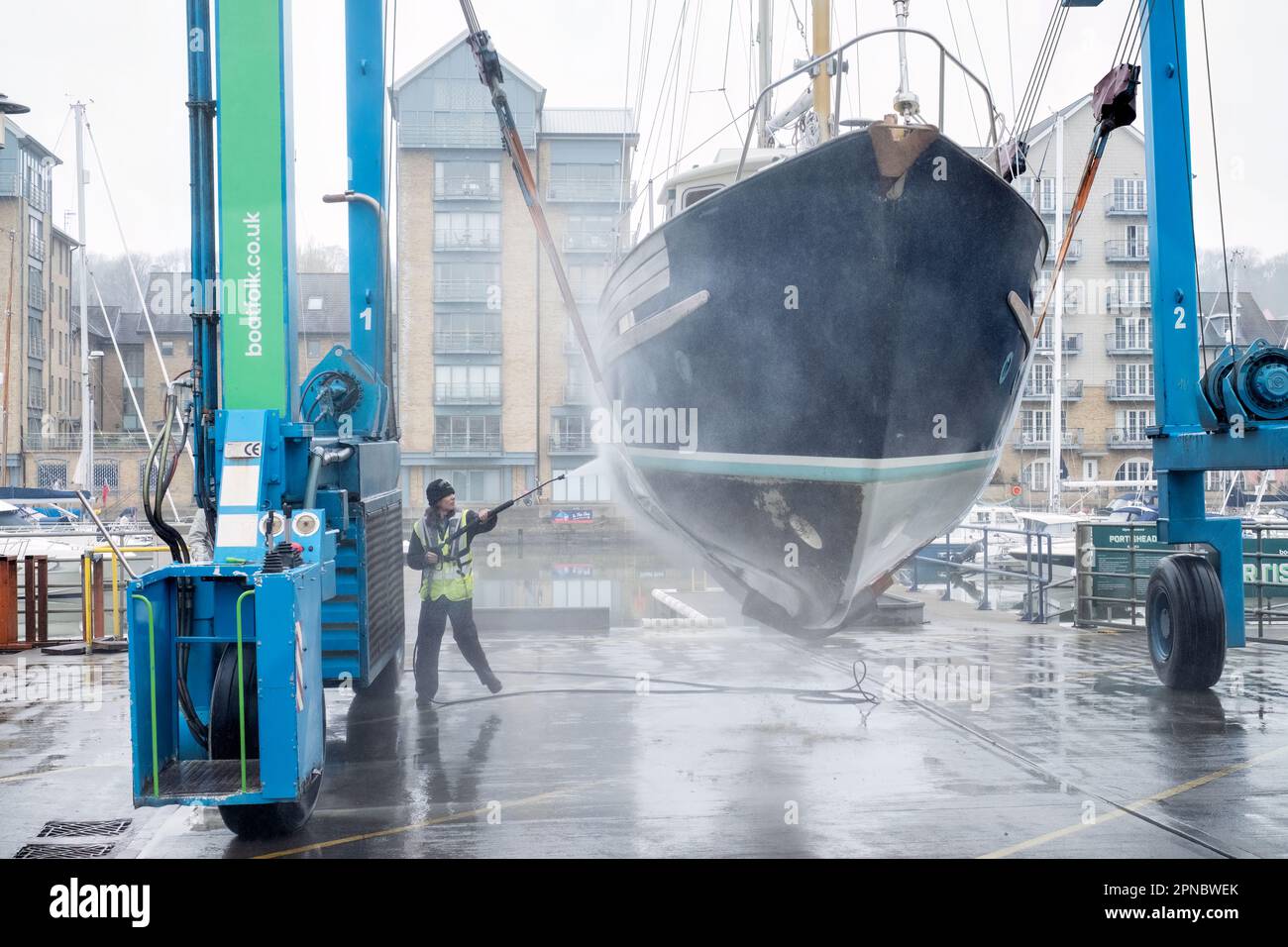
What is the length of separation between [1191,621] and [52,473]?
45357mm

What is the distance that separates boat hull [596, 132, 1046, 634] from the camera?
22.2 feet

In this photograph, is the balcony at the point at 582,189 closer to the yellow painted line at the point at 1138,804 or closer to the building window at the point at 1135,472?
the building window at the point at 1135,472

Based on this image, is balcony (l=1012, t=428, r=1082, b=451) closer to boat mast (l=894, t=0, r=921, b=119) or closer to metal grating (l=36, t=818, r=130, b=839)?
boat mast (l=894, t=0, r=921, b=119)

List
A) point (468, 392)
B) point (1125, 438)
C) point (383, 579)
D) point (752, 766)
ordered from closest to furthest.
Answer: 1. point (752, 766)
2. point (383, 579)
3. point (1125, 438)
4. point (468, 392)

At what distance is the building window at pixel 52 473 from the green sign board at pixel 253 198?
4314 centimetres

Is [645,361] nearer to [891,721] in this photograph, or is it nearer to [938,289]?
[938,289]

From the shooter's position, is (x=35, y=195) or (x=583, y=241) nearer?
(x=35, y=195)

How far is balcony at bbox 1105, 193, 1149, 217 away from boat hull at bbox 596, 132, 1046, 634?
36.3 metres

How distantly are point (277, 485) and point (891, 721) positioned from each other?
4.53m

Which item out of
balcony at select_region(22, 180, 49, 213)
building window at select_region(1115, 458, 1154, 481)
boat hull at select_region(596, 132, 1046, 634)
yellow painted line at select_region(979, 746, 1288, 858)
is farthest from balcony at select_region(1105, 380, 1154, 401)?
balcony at select_region(22, 180, 49, 213)

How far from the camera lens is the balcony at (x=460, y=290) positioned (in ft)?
109

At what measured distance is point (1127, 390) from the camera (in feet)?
132

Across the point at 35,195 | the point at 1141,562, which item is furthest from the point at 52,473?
the point at 1141,562

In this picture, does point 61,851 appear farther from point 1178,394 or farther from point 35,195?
point 35,195
